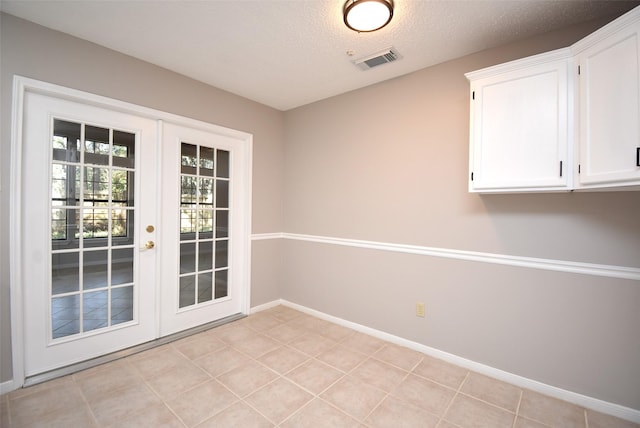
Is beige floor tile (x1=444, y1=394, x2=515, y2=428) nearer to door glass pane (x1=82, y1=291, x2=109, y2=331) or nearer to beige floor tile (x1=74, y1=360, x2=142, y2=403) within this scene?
beige floor tile (x1=74, y1=360, x2=142, y2=403)

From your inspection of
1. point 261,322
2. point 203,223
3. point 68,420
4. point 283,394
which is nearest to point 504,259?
point 283,394

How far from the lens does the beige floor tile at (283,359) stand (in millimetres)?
2301

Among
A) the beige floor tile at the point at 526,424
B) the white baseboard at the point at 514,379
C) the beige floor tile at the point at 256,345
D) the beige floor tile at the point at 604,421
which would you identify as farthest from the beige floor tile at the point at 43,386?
the beige floor tile at the point at 604,421

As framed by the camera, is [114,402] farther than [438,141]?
No

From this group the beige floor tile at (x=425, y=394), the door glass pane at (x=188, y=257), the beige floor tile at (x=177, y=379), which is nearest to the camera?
the beige floor tile at (x=425, y=394)

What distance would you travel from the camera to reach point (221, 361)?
238 cm

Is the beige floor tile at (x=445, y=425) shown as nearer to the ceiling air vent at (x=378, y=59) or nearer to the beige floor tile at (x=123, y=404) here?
the beige floor tile at (x=123, y=404)

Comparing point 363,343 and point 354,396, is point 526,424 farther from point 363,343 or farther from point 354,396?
point 363,343

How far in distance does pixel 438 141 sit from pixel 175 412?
2895 mm

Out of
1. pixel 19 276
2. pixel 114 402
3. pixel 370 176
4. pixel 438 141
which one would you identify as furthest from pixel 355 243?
pixel 19 276

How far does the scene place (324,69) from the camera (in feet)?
8.67

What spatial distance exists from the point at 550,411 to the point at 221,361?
2.46 meters

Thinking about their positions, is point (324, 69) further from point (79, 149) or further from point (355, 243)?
point (79, 149)

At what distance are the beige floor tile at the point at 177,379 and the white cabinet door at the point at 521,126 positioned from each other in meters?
2.60
